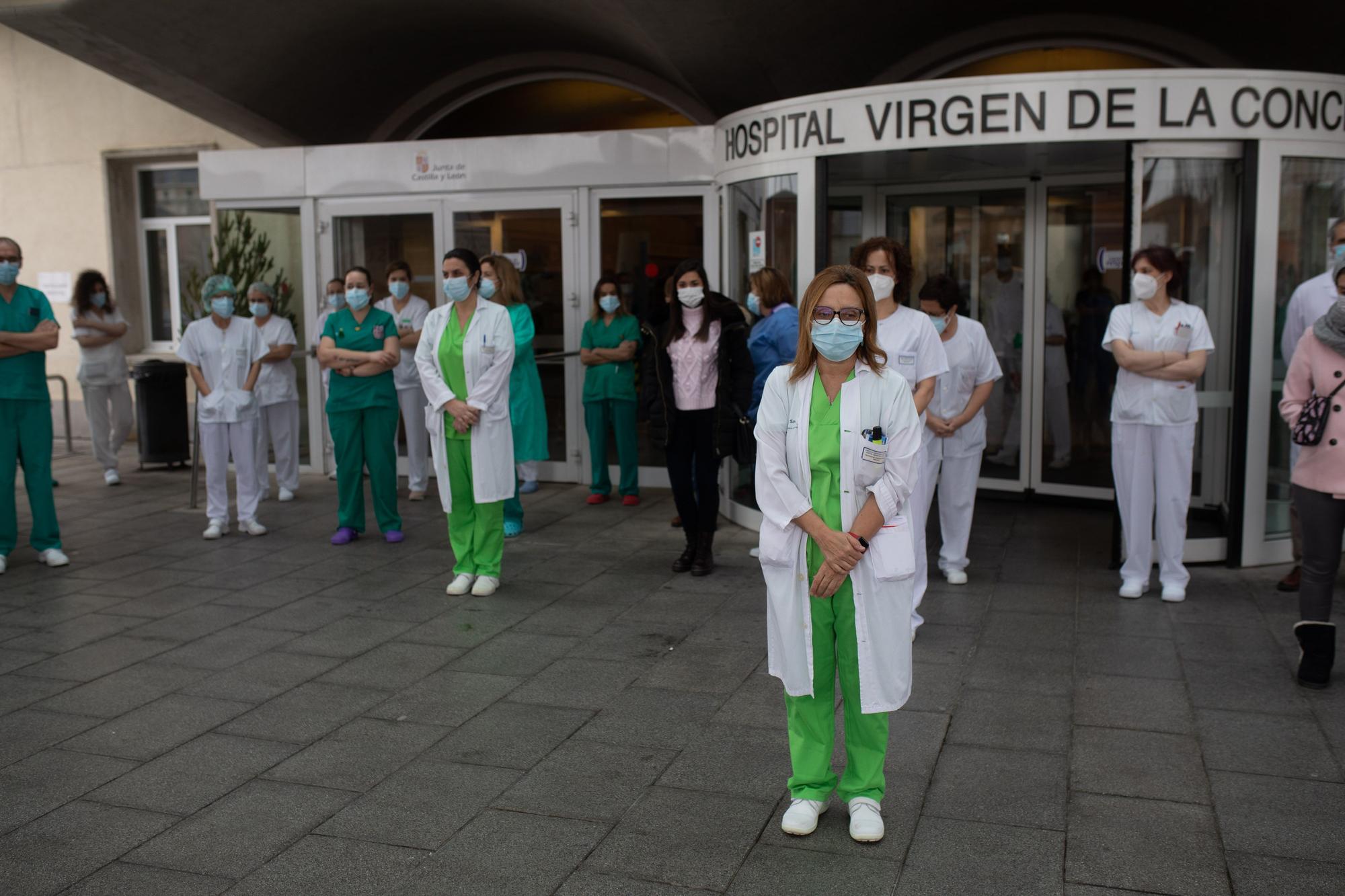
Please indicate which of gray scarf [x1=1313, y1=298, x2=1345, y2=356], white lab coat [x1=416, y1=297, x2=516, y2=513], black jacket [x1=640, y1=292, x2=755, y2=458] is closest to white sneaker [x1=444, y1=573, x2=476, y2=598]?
white lab coat [x1=416, y1=297, x2=516, y2=513]

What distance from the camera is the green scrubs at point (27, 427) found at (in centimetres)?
771

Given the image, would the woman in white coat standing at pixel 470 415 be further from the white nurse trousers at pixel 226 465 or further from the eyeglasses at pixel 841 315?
the eyeglasses at pixel 841 315

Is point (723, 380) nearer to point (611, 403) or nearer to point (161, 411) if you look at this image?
point (611, 403)

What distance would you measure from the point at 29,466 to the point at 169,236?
25.2ft

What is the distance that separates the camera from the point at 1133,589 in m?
6.79

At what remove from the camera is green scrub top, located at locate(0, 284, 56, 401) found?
767 cm

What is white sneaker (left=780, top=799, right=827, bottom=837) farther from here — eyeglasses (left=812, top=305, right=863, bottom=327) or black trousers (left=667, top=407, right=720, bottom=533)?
black trousers (left=667, top=407, right=720, bottom=533)

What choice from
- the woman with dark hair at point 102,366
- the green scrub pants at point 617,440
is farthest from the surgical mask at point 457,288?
the woman with dark hair at point 102,366

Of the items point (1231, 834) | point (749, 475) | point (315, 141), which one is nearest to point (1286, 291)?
point (749, 475)

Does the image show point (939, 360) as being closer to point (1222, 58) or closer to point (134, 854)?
point (134, 854)

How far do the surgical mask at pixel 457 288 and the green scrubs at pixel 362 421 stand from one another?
1509 mm

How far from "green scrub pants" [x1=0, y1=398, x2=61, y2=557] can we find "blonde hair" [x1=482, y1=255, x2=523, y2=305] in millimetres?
3085

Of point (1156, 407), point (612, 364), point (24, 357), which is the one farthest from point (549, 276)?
point (1156, 407)

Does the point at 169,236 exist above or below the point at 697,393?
above
